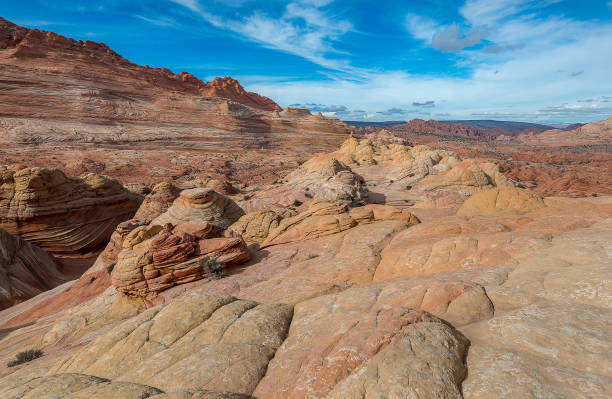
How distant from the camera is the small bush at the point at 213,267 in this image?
1503cm

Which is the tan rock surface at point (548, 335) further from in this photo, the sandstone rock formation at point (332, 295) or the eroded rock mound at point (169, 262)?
the eroded rock mound at point (169, 262)

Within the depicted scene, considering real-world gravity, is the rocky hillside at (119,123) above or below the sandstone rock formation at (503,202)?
above

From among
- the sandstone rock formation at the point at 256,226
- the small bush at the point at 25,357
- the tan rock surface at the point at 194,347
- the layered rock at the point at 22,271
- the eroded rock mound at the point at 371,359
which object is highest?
the eroded rock mound at the point at 371,359

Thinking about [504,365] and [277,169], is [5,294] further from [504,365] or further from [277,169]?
[277,169]

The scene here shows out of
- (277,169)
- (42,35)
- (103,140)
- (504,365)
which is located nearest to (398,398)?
(504,365)

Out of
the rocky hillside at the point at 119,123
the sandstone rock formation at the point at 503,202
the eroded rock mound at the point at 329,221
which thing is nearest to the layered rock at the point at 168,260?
the eroded rock mound at the point at 329,221

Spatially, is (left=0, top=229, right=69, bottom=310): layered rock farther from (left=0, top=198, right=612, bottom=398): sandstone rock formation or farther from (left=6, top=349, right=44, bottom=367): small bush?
(left=6, top=349, right=44, bottom=367): small bush

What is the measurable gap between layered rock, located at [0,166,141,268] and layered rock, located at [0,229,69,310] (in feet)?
9.78

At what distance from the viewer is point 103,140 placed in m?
62.8

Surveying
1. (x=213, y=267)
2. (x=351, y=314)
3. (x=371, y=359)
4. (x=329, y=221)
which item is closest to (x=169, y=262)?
(x=213, y=267)

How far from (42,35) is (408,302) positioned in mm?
114404

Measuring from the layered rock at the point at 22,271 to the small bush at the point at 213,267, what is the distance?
1329 cm

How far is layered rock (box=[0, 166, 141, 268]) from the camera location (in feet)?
86.8

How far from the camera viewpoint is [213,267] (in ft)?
49.7
